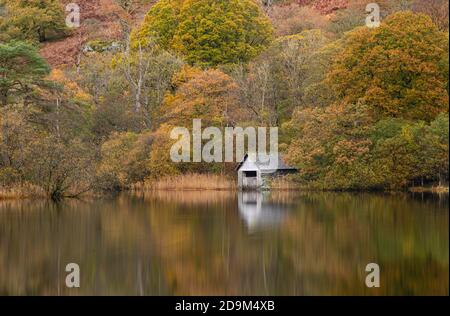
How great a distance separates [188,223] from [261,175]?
68.6 feet

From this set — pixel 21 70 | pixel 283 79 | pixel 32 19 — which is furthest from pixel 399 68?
pixel 32 19

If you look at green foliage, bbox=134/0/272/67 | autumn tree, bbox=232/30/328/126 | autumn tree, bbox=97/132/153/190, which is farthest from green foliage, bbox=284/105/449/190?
green foliage, bbox=134/0/272/67

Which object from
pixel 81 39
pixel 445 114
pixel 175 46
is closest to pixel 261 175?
pixel 445 114

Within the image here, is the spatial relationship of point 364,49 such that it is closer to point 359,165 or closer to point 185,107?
point 359,165

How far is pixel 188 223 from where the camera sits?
89.7 feet

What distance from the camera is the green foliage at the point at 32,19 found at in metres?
81.1

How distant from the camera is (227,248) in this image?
2136cm

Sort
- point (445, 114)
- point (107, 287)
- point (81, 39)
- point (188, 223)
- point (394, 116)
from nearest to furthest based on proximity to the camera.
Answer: point (107, 287)
point (188, 223)
point (445, 114)
point (394, 116)
point (81, 39)

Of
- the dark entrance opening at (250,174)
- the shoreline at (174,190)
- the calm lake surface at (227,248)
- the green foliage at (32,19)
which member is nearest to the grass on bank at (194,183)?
the shoreline at (174,190)

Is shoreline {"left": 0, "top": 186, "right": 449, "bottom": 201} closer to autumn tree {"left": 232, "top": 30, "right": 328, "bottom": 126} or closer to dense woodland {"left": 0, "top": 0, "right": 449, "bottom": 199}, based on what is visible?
dense woodland {"left": 0, "top": 0, "right": 449, "bottom": 199}

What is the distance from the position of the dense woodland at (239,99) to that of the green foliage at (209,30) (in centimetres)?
12

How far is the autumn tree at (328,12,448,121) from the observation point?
142 ft

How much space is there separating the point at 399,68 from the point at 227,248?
2570 centimetres
